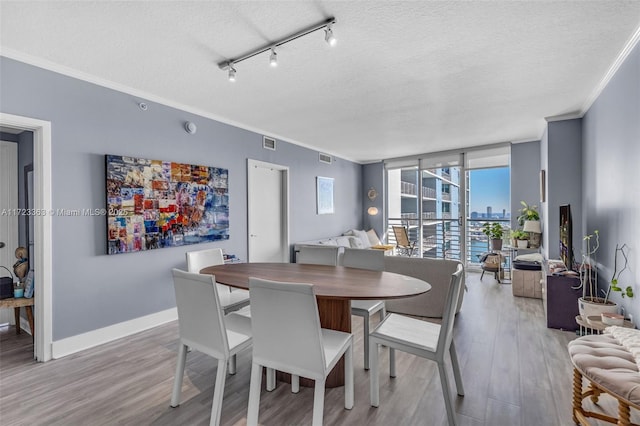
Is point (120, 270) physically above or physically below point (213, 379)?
above

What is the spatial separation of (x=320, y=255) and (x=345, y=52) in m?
1.86

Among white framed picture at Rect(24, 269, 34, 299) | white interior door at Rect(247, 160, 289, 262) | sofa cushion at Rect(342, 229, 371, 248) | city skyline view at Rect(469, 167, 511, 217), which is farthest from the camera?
sofa cushion at Rect(342, 229, 371, 248)

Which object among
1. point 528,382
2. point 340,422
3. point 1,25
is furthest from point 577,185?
point 1,25

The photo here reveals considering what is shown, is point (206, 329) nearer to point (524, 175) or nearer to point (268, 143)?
point (268, 143)

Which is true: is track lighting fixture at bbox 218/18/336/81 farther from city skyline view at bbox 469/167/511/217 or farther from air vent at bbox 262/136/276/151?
city skyline view at bbox 469/167/511/217

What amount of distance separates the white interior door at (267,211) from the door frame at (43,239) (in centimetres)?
237

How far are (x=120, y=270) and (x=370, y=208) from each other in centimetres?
600

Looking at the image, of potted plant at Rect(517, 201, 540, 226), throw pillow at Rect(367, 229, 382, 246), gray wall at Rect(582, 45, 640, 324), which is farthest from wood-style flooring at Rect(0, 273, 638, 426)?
throw pillow at Rect(367, 229, 382, 246)

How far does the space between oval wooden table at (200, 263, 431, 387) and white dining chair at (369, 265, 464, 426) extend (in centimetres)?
22

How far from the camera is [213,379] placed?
232cm

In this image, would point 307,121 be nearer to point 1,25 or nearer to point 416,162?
point 1,25

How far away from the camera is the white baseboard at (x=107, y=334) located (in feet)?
9.00

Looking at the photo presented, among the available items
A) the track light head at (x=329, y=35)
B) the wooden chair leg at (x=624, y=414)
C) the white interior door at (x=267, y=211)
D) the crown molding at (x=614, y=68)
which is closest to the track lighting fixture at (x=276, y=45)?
the track light head at (x=329, y=35)

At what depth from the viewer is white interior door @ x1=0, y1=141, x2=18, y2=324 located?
3.50 meters
